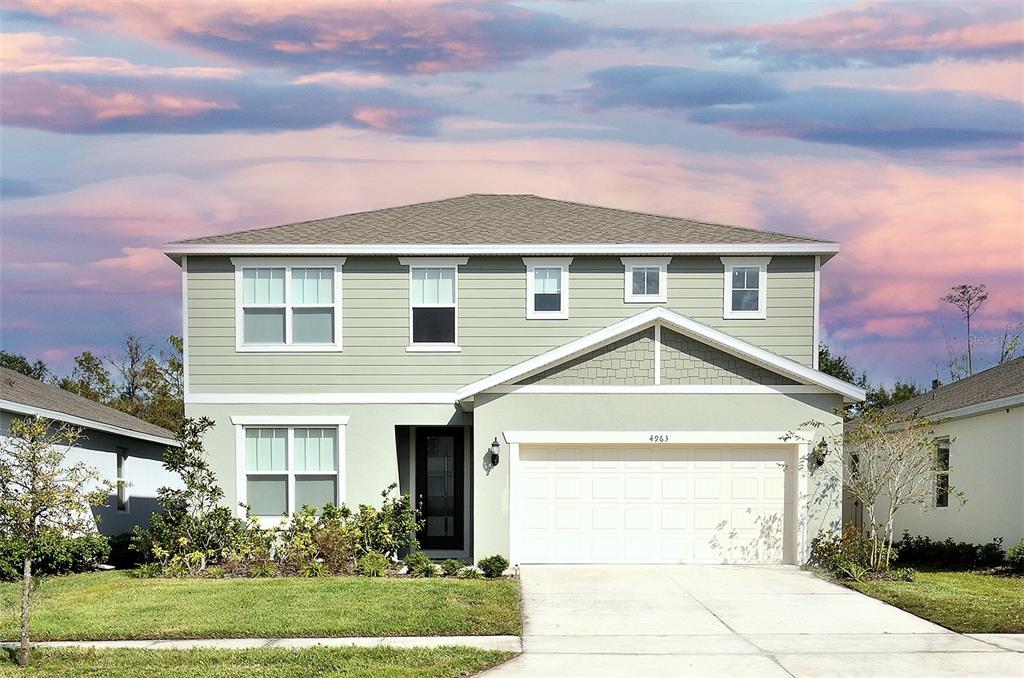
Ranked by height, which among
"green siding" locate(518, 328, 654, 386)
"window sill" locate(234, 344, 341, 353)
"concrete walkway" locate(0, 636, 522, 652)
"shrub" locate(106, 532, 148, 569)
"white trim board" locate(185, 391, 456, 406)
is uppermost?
"window sill" locate(234, 344, 341, 353)

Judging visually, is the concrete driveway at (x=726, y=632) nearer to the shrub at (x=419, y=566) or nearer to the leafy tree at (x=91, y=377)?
the shrub at (x=419, y=566)

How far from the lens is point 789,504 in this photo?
18.2 metres

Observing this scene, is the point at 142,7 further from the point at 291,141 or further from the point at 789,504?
the point at 789,504

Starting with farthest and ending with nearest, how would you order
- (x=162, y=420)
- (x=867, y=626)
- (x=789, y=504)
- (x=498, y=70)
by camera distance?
(x=162, y=420)
(x=498, y=70)
(x=789, y=504)
(x=867, y=626)

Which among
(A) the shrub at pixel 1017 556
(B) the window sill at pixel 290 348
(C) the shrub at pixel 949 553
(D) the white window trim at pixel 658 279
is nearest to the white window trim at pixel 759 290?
(D) the white window trim at pixel 658 279

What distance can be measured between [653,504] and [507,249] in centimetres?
528

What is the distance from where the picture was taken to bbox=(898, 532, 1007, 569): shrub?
18.3 meters

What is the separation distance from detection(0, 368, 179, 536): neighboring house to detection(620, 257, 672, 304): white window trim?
33.0 feet

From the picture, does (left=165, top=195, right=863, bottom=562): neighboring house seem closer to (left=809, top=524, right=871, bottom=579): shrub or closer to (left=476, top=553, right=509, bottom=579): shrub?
(left=476, top=553, right=509, bottom=579): shrub

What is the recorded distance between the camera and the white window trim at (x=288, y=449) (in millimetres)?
19219

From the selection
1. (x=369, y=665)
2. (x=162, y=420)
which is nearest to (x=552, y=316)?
(x=369, y=665)

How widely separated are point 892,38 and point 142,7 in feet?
46.5

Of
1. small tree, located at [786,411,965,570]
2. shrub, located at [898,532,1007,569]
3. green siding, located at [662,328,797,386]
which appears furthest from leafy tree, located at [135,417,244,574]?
shrub, located at [898,532,1007,569]

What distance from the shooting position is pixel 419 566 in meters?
17.2
